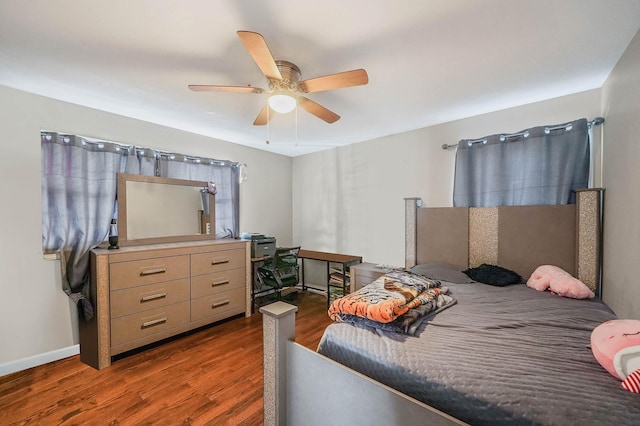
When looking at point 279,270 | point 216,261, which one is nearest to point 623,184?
point 279,270

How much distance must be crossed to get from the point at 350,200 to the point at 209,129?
2.09m

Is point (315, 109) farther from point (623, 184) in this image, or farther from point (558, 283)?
point (558, 283)

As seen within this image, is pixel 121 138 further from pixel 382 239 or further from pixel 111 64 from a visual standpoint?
pixel 382 239

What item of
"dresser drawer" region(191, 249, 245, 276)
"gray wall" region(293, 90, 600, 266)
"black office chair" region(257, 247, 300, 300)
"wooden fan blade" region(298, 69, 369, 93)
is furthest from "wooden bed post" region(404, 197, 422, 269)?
"dresser drawer" region(191, 249, 245, 276)

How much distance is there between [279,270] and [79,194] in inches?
84.6

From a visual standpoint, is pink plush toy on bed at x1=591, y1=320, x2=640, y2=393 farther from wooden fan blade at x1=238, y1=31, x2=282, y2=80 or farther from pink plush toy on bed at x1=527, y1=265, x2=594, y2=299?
wooden fan blade at x1=238, y1=31, x2=282, y2=80

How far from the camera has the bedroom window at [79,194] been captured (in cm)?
220

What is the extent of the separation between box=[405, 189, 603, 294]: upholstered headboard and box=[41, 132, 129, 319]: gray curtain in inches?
126

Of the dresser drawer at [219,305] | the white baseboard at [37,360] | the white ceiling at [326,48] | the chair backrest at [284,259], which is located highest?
the white ceiling at [326,48]

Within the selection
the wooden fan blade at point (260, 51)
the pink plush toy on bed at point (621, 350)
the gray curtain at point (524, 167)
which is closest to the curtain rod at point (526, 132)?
the gray curtain at point (524, 167)

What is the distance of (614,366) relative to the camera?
0.91 metres

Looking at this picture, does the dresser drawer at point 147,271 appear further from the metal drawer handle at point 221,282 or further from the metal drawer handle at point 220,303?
the metal drawer handle at point 220,303

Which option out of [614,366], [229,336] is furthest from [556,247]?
[229,336]

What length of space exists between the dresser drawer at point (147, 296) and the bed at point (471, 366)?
1706 mm
